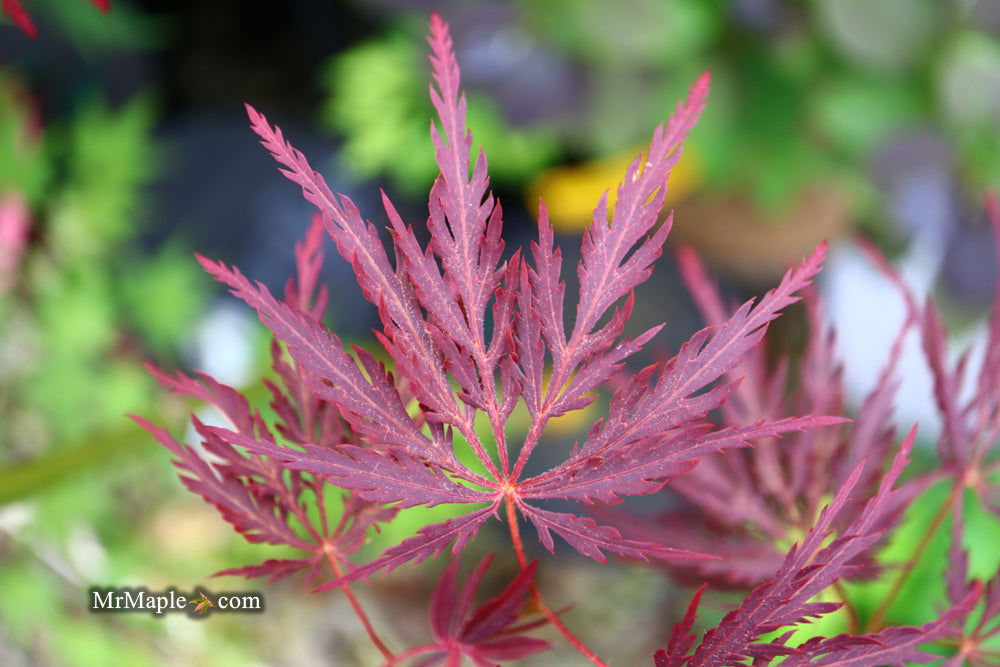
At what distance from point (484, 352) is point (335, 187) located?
2.93 ft

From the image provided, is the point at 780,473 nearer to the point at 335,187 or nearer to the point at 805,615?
the point at 805,615

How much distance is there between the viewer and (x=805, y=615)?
162mm

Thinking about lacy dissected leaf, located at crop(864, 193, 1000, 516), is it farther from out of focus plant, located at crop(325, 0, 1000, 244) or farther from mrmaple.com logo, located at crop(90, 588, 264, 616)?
out of focus plant, located at crop(325, 0, 1000, 244)

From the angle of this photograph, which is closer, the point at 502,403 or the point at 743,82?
the point at 502,403

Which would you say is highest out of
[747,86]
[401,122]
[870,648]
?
[401,122]

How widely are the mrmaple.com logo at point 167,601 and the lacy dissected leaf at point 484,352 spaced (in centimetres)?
9

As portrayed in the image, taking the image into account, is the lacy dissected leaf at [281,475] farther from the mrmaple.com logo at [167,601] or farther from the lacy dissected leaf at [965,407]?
the lacy dissected leaf at [965,407]

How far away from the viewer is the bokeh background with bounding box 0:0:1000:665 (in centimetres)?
56

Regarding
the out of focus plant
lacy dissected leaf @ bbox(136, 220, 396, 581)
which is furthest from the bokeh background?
lacy dissected leaf @ bbox(136, 220, 396, 581)

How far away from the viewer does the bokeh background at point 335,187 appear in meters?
0.56

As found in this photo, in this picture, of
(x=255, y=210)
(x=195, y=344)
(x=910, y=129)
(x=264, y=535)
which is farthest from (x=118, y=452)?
(x=255, y=210)

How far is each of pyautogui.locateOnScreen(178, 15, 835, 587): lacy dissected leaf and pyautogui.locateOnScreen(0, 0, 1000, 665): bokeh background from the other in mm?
168

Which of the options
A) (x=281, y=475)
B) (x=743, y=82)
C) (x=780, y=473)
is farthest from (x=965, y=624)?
(x=743, y=82)

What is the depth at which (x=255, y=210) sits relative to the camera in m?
1.02
